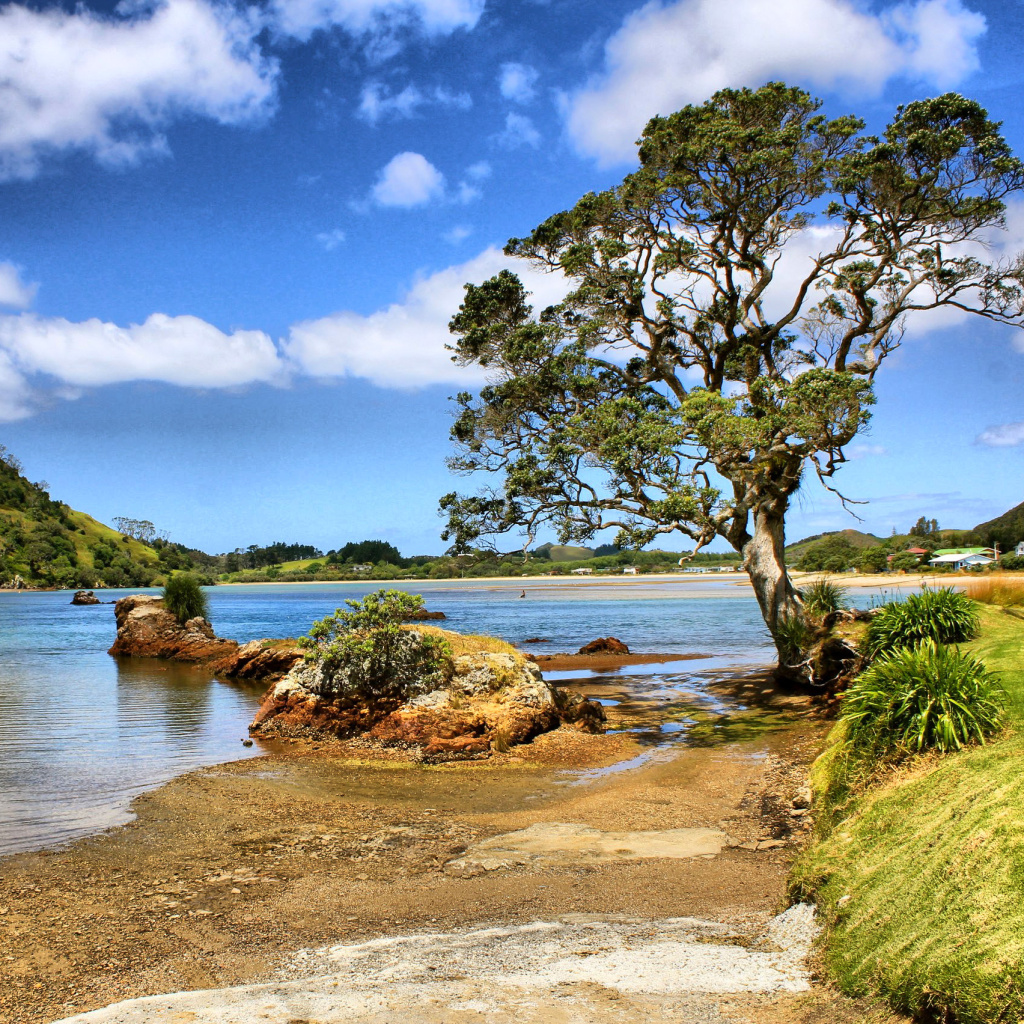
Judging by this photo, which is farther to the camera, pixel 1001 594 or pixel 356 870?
pixel 1001 594

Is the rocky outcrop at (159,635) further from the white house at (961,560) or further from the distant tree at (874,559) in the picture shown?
the distant tree at (874,559)

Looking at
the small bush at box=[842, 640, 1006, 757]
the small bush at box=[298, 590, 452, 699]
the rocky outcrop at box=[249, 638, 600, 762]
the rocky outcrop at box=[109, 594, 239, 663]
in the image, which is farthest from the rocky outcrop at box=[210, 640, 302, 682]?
the small bush at box=[842, 640, 1006, 757]

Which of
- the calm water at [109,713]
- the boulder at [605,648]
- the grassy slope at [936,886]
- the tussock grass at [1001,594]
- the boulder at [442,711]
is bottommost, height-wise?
the boulder at [605,648]

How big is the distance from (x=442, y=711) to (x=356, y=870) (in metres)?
5.54

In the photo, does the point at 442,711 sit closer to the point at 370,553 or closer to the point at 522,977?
the point at 522,977

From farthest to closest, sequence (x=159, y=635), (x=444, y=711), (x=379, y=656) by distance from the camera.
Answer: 1. (x=159, y=635)
2. (x=379, y=656)
3. (x=444, y=711)

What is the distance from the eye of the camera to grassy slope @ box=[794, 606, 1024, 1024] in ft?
12.1

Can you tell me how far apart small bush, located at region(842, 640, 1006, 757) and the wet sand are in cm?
135

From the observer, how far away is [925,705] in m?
7.45

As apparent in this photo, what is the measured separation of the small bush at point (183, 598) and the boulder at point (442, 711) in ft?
65.7

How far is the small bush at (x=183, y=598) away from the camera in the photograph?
32469 millimetres

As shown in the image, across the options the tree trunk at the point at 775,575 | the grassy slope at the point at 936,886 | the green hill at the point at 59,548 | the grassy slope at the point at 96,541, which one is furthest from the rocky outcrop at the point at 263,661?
the grassy slope at the point at 96,541

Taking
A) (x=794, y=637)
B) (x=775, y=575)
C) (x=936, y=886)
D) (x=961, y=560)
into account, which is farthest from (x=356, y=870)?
(x=961, y=560)

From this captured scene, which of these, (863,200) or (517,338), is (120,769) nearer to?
(517,338)
